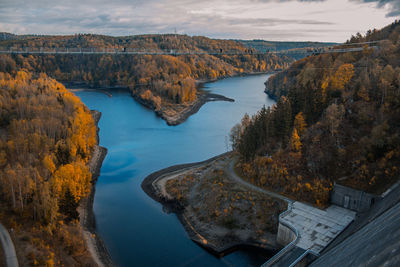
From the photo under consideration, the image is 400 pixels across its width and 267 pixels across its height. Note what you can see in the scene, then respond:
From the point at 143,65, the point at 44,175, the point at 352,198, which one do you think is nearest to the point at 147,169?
the point at 44,175

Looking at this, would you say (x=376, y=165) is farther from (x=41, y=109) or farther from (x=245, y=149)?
(x=41, y=109)

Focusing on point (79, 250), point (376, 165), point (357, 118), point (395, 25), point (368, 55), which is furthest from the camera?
point (395, 25)

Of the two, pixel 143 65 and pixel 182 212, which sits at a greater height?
pixel 143 65

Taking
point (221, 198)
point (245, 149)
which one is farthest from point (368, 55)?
point (221, 198)

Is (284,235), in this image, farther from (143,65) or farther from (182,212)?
(143,65)

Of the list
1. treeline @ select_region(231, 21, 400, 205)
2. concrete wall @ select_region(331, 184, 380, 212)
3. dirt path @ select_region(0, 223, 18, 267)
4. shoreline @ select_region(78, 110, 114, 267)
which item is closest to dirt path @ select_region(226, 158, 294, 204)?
treeline @ select_region(231, 21, 400, 205)

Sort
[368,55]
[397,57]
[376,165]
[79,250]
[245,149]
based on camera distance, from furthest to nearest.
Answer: [368,55]
[397,57]
[245,149]
[376,165]
[79,250]

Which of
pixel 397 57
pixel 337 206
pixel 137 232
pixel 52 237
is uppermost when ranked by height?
pixel 397 57
